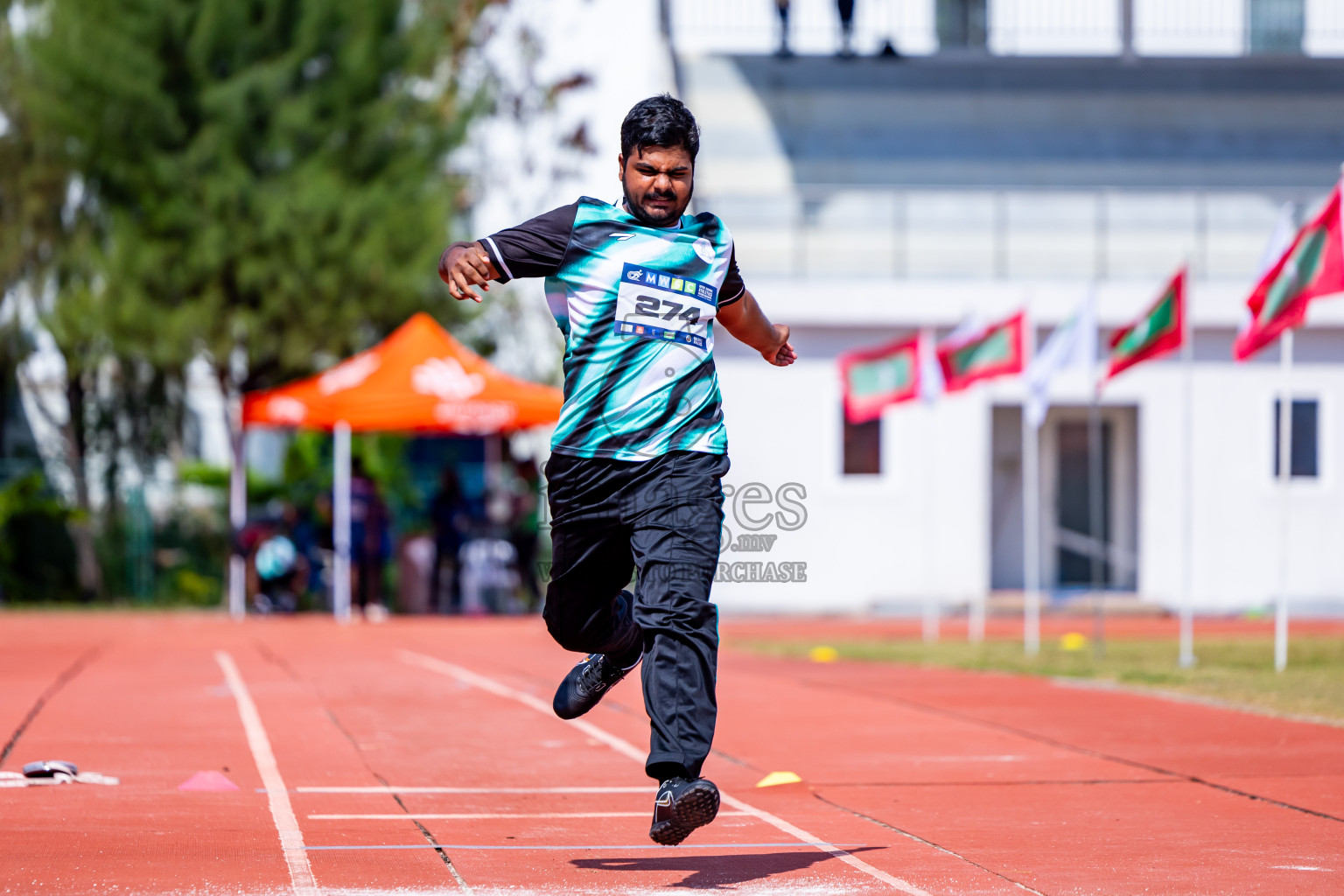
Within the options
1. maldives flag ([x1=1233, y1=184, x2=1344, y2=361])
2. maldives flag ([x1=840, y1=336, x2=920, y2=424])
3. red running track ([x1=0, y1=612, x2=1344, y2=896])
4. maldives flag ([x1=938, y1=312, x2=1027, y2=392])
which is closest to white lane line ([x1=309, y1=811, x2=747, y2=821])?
red running track ([x1=0, y1=612, x2=1344, y2=896])

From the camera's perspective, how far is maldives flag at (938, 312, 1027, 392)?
16.5 m

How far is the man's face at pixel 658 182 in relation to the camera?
4.89 m

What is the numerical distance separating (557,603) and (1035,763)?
3.18 metres

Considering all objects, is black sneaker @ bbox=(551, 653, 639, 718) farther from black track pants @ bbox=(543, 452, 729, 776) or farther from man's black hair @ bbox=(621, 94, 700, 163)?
man's black hair @ bbox=(621, 94, 700, 163)

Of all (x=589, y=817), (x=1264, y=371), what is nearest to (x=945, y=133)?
(x=1264, y=371)

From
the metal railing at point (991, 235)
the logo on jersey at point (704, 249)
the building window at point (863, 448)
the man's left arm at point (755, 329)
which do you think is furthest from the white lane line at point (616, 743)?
the metal railing at point (991, 235)

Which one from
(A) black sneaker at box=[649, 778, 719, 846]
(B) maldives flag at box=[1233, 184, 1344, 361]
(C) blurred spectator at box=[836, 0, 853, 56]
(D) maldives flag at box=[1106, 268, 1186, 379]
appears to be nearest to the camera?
(A) black sneaker at box=[649, 778, 719, 846]

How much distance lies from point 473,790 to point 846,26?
21.9 m

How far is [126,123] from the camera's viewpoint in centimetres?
2380

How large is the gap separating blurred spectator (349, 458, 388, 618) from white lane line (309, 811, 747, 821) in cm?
1528

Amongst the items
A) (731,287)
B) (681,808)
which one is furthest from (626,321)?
(681,808)

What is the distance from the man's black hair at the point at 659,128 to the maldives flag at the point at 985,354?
11.8 m

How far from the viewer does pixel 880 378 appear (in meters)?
17.8

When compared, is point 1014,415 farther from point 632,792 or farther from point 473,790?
point 473,790
